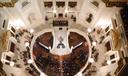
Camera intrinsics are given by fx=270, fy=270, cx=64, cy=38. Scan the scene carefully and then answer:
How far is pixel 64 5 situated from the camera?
4384 cm

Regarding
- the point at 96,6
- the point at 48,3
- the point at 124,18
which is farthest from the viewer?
the point at 48,3

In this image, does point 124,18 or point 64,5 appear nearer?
point 124,18

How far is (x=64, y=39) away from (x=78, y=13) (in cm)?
494

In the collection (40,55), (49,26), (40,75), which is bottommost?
(40,75)

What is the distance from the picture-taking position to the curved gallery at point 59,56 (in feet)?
138

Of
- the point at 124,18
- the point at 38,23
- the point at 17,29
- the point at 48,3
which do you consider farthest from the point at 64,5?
the point at 124,18

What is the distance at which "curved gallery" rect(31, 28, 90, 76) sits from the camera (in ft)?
138

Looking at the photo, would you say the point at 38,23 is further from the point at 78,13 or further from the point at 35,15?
the point at 78,13

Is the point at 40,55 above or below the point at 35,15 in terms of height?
below

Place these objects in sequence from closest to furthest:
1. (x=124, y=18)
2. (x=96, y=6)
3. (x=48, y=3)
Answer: (x=124, y=18) < (x=96, y=6) < (x=48, y=3)

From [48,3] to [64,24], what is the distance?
15.6 ft

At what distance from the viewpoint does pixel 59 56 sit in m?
43.4

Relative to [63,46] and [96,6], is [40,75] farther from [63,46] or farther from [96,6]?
[96,6]

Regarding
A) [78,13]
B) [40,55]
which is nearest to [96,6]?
[78,13]
